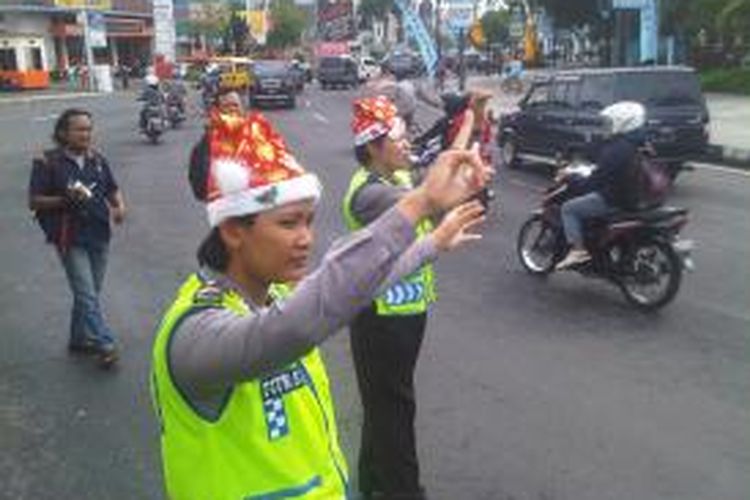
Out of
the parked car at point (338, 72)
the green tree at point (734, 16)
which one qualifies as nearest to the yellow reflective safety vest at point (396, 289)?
the green tree at point (734, 16)

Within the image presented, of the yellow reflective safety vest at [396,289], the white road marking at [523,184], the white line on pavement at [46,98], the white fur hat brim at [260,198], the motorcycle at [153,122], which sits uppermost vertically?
the white fur hat brim at [260,198]

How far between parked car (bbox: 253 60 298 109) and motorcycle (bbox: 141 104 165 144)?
14469 millimetres

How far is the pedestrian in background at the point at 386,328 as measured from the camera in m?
4.48

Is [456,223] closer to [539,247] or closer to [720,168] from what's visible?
[539,247]

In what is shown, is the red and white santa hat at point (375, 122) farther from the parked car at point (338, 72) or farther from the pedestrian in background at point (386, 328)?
the parked car at point (338, 72)

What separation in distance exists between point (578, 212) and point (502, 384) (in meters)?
2.81

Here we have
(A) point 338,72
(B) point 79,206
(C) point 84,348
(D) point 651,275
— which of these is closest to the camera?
(B) point 79,206

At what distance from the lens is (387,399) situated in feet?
15.4

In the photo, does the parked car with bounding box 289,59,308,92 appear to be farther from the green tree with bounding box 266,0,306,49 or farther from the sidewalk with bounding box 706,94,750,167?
the green tree with bounding box 266,0,306,49

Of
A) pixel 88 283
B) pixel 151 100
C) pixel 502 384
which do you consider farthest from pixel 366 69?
pixel 502 384

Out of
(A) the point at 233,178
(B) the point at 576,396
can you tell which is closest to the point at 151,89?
(B) the point at 576,396

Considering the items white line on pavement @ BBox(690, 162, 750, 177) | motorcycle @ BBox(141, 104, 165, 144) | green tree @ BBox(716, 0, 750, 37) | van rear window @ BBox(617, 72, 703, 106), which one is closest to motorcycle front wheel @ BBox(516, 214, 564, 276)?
van rear window @ BBox(617, 72, 703, 106)

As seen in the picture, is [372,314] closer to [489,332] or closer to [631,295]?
[489,332]

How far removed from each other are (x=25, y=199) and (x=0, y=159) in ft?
21.8
